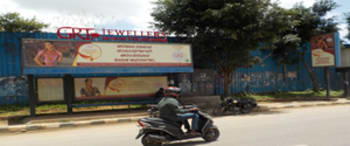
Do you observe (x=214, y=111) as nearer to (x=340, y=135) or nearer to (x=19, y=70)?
(x=340, y=135)

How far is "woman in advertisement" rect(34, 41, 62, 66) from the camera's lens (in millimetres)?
11078

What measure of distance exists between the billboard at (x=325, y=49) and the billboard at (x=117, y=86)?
1147 cm

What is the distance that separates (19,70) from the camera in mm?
14977

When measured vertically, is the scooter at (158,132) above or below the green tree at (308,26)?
below

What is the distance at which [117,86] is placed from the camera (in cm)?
1496

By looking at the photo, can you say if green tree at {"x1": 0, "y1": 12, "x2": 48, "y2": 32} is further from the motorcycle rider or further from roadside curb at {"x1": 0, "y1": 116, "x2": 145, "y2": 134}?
the motorcycle rider

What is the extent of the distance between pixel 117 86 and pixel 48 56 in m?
4.60

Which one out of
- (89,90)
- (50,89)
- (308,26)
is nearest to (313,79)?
(308,26)

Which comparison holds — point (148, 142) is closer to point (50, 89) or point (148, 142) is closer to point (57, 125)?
point (57, 125)

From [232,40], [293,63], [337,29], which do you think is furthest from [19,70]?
[337,29]

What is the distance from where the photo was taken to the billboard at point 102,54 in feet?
36.4

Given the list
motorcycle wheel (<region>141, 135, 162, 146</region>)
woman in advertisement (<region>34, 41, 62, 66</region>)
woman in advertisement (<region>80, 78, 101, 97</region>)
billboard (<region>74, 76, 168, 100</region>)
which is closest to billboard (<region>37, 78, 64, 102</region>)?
billboard (<region>74, 76, 168, 100</region>)

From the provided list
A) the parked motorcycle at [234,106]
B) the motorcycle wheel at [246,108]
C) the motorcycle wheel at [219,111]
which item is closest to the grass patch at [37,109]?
the motorcycle wheel at [219,111]

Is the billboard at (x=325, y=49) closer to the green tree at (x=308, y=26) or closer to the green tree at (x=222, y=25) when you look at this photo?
the green tree at (x=308, y=26)
